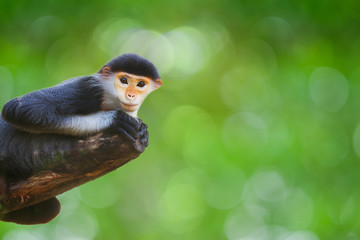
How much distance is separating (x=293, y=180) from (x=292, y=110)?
62.1 inches

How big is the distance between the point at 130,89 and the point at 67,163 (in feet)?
2.22

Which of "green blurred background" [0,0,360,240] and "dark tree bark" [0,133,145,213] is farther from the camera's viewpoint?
"green blurred background" [0,0,360,240]

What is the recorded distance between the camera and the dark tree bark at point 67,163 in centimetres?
310

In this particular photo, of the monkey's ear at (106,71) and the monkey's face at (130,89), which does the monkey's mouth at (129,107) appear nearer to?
the monkey's face at (130,89)

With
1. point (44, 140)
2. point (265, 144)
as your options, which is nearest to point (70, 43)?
point (265, 144)

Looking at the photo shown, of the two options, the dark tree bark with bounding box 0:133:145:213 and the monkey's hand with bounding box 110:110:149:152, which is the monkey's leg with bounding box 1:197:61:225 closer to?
the dark tree bark with bounding box 0:133:145:213

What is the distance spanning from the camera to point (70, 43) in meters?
10.8

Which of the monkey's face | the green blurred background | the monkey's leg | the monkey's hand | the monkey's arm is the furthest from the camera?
the green blurred background

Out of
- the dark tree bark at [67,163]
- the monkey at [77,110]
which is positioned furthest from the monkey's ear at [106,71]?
the dark tree bark at [67,163]

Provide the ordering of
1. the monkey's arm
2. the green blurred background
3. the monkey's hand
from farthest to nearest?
the green blurred background, the monkey's arm, the monkey's hand

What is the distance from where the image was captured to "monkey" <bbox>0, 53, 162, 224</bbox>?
3230mm

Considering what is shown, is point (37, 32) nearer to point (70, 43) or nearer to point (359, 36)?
point (70, 43)

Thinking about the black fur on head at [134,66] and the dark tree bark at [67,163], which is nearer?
the dark tree bark at [67,163]

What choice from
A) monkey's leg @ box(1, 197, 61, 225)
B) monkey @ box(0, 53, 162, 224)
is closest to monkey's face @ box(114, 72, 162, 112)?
monkey @ box(0, 53, 162, 224)
